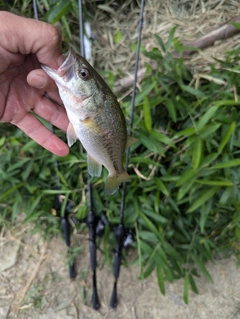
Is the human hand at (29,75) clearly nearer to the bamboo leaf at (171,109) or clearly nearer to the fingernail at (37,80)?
the fingernail at (37,80)

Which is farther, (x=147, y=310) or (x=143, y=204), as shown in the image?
(x=147, y=310)

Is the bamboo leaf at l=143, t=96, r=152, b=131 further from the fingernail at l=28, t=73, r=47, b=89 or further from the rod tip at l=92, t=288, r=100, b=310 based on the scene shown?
the rod tip at l=92, t=288, r=100, b=310

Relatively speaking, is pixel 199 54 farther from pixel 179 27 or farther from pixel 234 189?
pixel 234 189

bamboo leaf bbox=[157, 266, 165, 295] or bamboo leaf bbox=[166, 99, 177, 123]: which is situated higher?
bamboo leaf bbox=[166, 99, 177, 123]

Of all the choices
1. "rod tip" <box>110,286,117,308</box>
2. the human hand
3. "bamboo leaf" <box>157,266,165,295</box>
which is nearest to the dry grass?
the human hand

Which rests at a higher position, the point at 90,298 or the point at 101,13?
the point at 101,13

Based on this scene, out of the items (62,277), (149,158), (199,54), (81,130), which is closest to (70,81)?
(81,130)

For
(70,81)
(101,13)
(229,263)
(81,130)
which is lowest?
(229,263)

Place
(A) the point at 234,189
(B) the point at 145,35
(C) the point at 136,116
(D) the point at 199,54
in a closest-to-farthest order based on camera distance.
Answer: (A) the point at 234,189
(C) the point at 136,116
(D) the point at 199,54
(B) the point at 145,35
